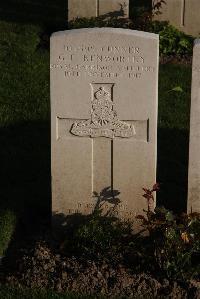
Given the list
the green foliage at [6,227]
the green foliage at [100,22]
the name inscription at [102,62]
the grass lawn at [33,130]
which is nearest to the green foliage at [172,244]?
the grass lawn at [33,130]

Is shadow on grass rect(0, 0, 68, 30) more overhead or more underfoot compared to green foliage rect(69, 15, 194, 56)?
more overhead

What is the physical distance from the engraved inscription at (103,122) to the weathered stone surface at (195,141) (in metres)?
0.47

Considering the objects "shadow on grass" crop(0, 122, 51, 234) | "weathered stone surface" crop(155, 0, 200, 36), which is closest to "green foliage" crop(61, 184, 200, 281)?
"shadow on grass" crop(0, 122, 51, 234)

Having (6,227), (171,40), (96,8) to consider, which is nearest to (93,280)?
(6,227)

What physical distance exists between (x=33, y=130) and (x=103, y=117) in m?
2.72

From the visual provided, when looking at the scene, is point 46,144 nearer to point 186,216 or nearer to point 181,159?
point 181,159

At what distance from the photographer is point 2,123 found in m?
8.59

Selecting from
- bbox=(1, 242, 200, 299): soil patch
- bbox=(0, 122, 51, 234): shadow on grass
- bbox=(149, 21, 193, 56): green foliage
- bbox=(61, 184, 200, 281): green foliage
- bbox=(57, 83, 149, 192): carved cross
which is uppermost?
bbox=(149, 21, 193, 56): green foliage

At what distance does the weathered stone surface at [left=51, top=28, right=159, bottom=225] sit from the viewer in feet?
18.9

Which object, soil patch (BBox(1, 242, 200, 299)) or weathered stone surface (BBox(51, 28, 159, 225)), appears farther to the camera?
weathered stone surface (BBox(51, 28, 159, 225))

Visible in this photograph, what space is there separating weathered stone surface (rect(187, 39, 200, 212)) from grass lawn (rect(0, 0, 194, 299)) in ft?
1.58

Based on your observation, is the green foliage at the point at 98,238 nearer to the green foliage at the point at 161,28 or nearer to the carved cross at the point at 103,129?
the carved cross at the point at 103,129

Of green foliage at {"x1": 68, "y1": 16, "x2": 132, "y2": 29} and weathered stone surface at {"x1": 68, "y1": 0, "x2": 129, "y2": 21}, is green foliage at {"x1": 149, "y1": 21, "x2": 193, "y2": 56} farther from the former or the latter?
weathered stone surface at {"x1": 68, "y1": 0, "x2": 129, "y2": 21}

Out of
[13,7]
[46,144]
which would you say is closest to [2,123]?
[46,144]
